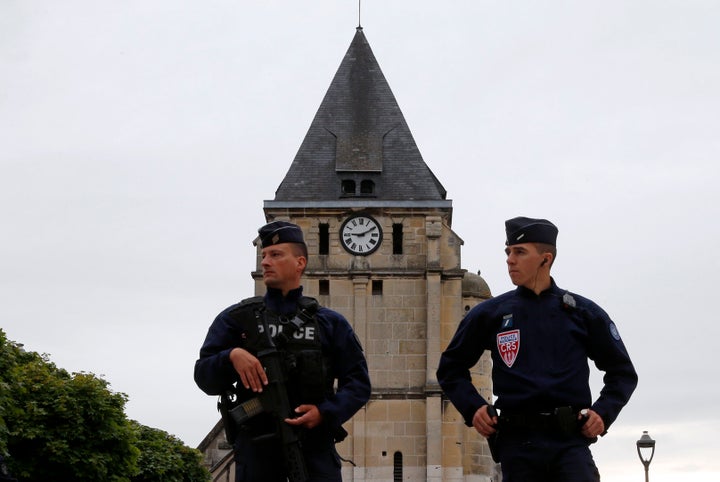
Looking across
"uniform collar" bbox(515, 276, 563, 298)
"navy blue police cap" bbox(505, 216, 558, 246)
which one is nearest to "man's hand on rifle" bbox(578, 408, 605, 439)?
"uniform collar" bbox(515, 276, 563, 298)

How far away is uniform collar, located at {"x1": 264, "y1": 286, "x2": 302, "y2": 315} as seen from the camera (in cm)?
1109

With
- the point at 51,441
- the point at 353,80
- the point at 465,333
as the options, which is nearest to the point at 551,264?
the point at 465,333

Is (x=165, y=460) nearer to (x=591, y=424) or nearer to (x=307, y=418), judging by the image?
(x=307, y=418)

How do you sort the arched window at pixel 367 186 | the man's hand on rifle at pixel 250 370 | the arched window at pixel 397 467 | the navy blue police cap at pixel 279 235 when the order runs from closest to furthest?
1. the man's hand on rifle at pixel 250 370
2. the navy blue police cap at pixel 279 235
3. the arched window at pixel 397 467
4. the arched window at pixel 367 186

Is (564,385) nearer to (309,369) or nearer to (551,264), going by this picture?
(551,264)

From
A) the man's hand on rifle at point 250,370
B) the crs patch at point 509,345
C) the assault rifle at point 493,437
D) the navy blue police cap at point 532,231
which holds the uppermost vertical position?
the navy blue police cap at point 532,231

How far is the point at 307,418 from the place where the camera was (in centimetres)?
1062

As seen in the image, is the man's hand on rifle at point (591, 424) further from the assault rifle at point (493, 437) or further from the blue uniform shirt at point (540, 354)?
the assault rifle at point (493, 437)

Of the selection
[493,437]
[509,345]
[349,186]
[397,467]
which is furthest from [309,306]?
[349,186]

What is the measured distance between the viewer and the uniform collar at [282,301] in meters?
11.1

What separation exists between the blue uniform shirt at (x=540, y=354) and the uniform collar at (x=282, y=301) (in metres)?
1.02

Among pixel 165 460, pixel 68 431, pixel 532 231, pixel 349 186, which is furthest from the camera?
pixel 349 186

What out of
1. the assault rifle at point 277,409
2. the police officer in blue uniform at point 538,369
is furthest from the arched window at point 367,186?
the assault rifle at point 277,409

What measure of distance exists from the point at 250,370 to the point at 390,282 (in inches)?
1942
